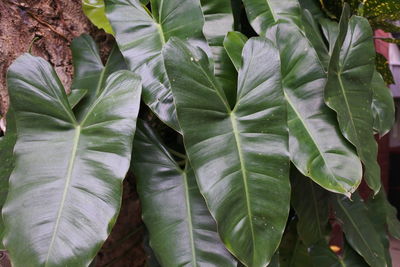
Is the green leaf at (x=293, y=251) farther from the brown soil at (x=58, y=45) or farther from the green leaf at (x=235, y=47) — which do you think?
the green leaf at (x=235, y=47)

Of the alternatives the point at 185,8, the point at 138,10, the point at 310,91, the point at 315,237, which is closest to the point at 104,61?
the point at 138,10

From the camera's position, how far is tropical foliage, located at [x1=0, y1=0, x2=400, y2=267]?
0.71 m

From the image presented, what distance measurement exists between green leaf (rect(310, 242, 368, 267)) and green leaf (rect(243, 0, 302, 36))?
684mm

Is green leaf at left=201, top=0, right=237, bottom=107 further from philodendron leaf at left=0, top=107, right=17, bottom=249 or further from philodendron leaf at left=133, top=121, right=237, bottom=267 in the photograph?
philodendron leaf at left=0, top=107, right=17, bottom=249

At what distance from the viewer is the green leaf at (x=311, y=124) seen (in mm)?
838

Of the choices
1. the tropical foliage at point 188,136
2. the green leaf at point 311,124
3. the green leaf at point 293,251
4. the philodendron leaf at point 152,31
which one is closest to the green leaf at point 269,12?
the tropical foliage at point 188,136

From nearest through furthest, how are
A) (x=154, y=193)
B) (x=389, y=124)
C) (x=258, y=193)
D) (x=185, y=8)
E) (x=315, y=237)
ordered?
(x=258, y=193) < (x=154, y=193) < (x=185, y=8) < (x=315, y=237) < (x=389, y=124)

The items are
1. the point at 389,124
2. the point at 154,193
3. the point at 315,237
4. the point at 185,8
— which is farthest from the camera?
the point at 389,124

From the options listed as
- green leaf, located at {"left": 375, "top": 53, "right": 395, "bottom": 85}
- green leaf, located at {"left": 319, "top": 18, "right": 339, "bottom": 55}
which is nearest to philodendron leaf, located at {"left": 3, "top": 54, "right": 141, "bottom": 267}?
green leaf, located at {"left": 319, "top": 18, "right": 339, "bottom": 55}

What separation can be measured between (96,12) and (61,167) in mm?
551

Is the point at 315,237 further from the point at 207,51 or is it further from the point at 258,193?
the point at 207,51

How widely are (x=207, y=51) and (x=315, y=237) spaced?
642mm

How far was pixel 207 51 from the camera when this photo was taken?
0.93m

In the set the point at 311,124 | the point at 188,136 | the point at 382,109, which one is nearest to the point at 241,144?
the point at 188,136
